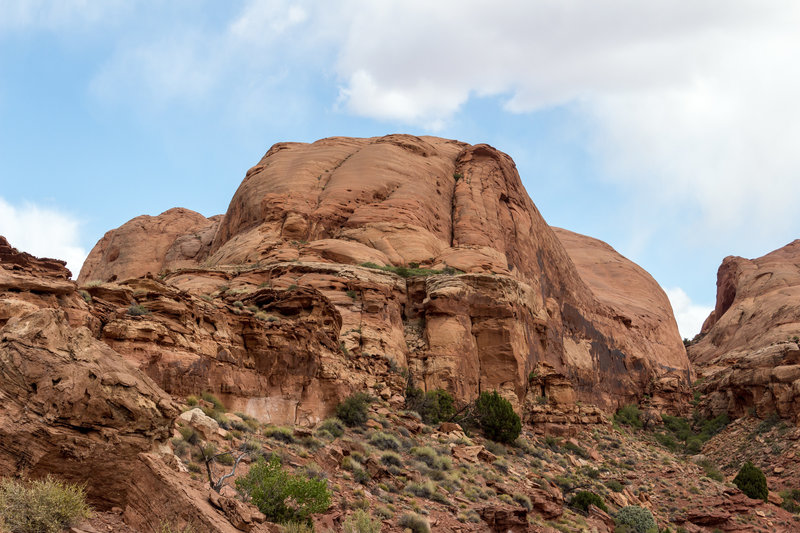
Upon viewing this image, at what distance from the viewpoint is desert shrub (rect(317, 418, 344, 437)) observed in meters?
21.3

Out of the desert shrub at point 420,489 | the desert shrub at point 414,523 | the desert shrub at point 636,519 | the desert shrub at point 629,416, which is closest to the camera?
the desert shrub at point 414,523

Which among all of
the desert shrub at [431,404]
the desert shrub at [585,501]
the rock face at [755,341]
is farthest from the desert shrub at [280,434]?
the rock face at [755,341]

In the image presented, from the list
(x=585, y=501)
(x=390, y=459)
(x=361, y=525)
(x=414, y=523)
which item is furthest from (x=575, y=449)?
(x=361, y=525)

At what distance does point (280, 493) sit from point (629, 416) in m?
41.0

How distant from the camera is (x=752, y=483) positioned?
31984 millimetres

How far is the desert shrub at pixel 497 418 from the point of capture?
30.9 metres

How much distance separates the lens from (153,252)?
60469mm

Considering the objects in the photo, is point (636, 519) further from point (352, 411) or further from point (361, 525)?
point (361, 525)

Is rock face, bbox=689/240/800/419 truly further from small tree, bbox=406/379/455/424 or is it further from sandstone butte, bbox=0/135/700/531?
small tree, bbox=406/379/455/424

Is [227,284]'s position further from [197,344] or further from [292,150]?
[292,150]

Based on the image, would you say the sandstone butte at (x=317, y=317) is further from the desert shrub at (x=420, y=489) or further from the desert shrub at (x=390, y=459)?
the desert shrub at (x=420, y=489)

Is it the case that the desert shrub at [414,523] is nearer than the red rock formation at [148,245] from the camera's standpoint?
Yes

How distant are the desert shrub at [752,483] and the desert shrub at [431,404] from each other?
13.5 m

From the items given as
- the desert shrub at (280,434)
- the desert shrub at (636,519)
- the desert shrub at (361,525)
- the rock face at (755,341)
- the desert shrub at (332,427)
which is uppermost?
the rock face at (755,341)
